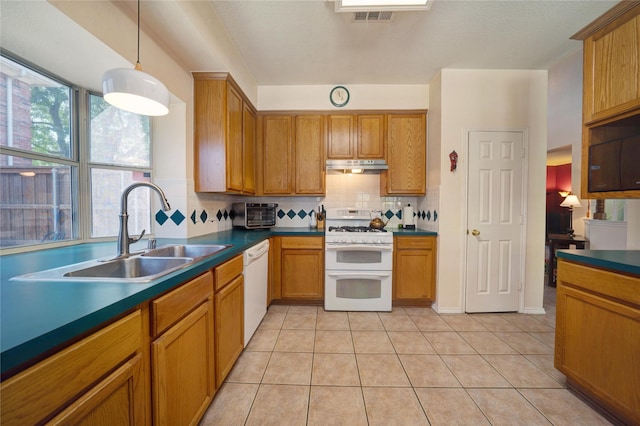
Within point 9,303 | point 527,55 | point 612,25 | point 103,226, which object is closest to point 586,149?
point 612,25

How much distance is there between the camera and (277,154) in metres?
3.21

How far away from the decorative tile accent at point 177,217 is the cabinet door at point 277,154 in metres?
1.20

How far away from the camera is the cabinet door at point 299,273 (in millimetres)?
2949

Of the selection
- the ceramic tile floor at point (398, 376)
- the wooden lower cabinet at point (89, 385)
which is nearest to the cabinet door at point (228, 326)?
the ceramic tile floor at point (398, 376)

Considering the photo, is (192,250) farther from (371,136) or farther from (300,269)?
(371,136)

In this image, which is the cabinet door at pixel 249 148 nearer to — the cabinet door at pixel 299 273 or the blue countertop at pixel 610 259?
the cabinet door at pixel 299 273

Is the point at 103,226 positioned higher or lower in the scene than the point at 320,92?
lower

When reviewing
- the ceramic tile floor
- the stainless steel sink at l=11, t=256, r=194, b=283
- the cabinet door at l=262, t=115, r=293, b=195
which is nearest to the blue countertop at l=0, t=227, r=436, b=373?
the stainless steel sink at l=11, t=256, r=194, b=283

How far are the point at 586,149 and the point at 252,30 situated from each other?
2.72 metres

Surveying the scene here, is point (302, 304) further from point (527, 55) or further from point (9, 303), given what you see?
point (527, 55)

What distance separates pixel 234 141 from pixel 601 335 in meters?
2.94

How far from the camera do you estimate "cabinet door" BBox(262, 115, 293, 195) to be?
320cm

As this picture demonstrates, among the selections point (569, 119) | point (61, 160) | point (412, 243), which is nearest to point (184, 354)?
point (61, 160)

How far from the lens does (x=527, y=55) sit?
253 centimetres
